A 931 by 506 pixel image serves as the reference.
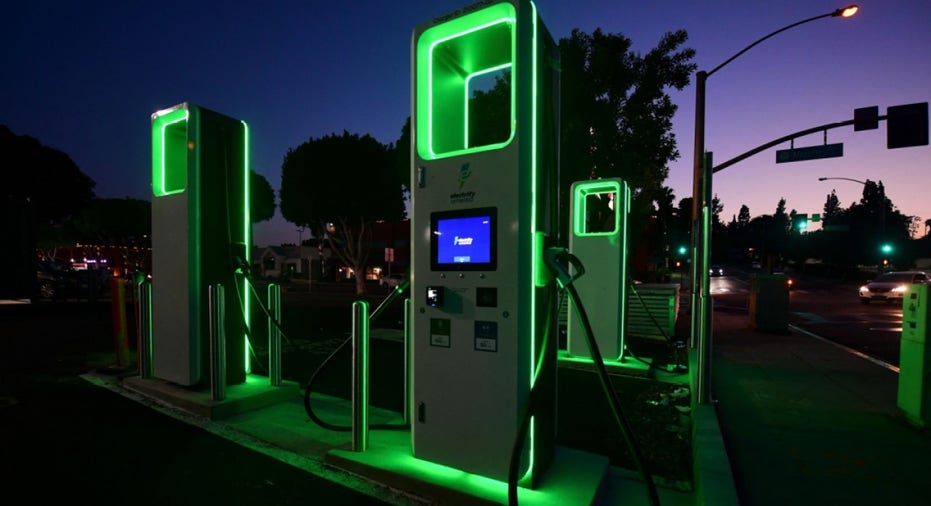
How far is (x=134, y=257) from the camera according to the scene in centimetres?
5119

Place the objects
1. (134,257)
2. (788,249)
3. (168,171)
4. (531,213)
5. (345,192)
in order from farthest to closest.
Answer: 1. (788,249)
2. (134,257)
3. (345,192)
4. (168,171)
5. (531,213)

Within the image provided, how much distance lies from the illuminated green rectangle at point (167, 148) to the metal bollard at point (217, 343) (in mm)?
1423

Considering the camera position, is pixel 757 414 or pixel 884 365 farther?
pixel 884 365

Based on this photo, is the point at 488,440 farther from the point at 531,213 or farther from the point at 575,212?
the point at 575,212

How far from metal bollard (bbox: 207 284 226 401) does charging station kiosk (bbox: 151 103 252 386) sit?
0.06m

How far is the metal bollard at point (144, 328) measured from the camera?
5.44m

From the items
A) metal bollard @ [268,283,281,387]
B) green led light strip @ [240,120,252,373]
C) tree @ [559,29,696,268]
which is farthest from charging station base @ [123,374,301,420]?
tree @ [559,29,696,268]

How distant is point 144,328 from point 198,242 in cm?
162

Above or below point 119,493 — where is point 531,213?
above

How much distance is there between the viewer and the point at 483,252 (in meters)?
2.95

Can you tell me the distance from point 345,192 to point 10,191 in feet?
56.1

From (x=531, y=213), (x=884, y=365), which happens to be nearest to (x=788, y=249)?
(x=884, y=365)

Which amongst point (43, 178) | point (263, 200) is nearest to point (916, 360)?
point (43, 178)

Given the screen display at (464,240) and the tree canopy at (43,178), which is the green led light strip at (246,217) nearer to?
the screen display at (464,240)
